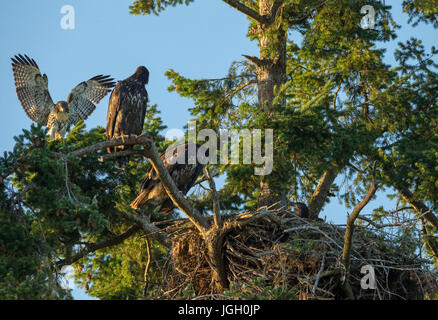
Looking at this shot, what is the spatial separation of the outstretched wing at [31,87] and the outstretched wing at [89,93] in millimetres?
525

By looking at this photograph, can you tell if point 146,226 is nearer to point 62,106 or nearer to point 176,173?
point 176,173

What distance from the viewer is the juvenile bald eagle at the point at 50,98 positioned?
13727mm

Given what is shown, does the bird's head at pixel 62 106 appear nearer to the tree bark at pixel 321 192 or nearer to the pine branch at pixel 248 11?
the pine branch at pixel 248 11

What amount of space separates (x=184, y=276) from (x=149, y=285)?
112 cm

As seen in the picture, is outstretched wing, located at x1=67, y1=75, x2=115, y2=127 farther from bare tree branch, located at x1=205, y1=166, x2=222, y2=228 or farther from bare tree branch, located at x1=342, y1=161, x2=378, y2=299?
bare tree branch, located at x1=342, y1=161, x2=378, y2=299

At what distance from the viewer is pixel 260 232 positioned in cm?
853

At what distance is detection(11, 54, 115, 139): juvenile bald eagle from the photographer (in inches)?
540

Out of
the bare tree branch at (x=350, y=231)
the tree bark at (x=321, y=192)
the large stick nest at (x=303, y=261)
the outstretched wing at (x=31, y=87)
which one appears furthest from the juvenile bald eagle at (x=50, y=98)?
the bare tree branch at (x=350, y=231)

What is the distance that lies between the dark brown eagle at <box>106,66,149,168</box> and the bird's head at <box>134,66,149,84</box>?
0.18 meters

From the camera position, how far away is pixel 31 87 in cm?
1382

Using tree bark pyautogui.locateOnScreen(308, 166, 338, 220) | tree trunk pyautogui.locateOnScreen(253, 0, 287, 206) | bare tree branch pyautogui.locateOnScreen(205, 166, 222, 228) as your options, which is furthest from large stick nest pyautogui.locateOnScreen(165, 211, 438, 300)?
tree trunk pyautogui.locateOnScreen(253, 0, 287, 206)

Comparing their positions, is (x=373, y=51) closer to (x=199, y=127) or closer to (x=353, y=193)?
(x=353, y=193)

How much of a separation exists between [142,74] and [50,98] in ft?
10.6

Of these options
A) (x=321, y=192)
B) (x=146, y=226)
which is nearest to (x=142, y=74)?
(x=146, y=226)
